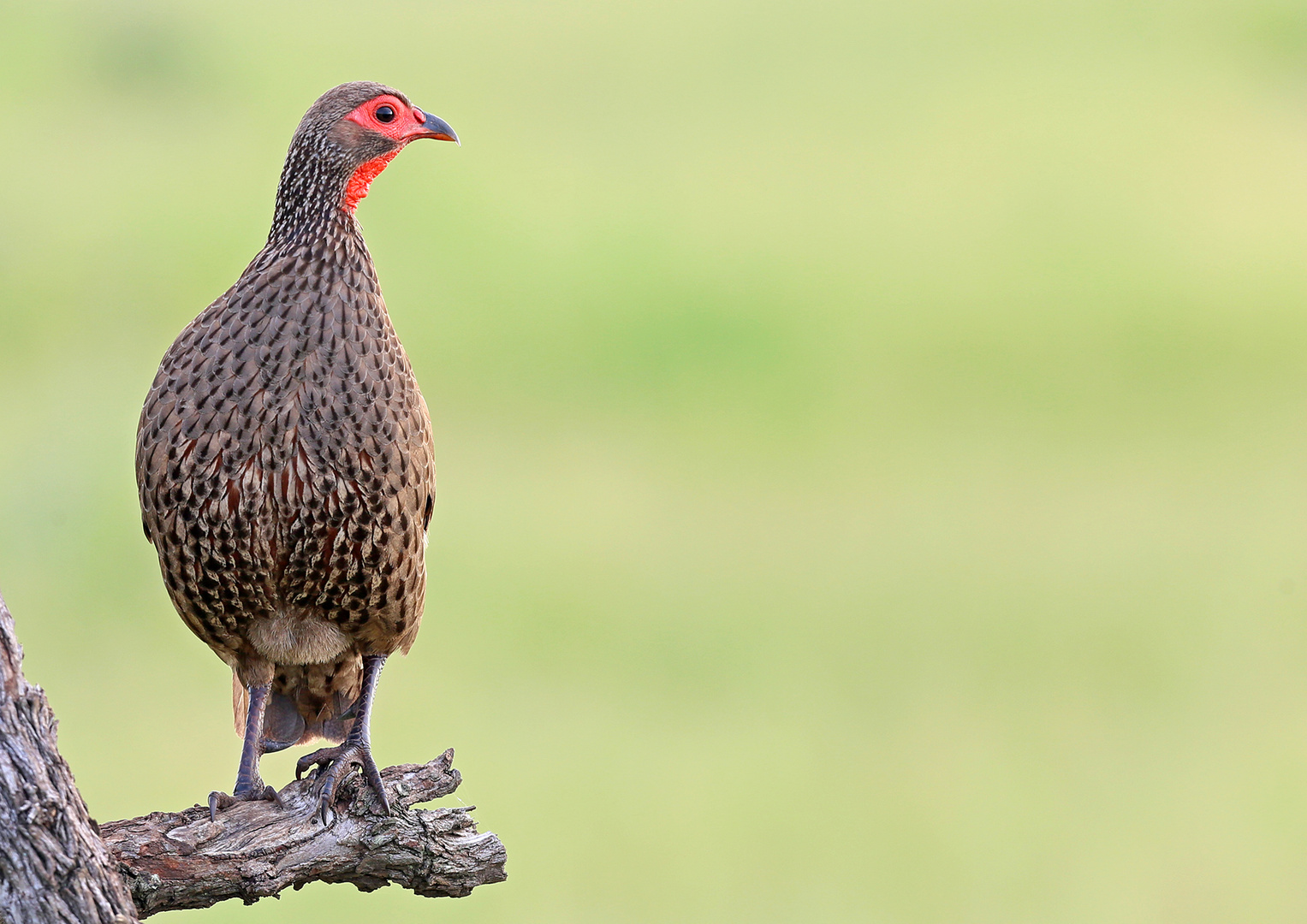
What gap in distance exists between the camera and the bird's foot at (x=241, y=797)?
3338 mm

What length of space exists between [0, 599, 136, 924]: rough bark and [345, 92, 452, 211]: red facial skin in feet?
4.68

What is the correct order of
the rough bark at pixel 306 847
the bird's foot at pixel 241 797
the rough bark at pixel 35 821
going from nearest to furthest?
1. the rough bark at pixel 35 821
2. the rough bark at pixel 306 847
3. the bird's foot at pixel 241 797

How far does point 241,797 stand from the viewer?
3506 millimetres

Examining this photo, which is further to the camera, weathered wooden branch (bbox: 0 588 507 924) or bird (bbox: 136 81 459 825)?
bird (bbox: 136 81 459 825)

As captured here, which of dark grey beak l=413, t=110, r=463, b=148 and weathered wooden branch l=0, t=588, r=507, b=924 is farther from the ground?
dark grey beak l=413, t=110, r=463, b=148

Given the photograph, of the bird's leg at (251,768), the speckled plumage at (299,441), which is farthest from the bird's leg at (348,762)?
the speckled plumage at (299,441)

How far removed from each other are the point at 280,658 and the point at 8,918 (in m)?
1.13

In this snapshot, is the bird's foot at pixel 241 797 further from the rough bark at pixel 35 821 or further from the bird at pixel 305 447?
the rough bark at pixel 35 821

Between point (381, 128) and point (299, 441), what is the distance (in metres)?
0.85

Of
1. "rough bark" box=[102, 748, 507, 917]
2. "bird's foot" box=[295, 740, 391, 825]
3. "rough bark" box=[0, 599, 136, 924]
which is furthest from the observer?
"bird's foot" box=[295, 740, 391, 825]

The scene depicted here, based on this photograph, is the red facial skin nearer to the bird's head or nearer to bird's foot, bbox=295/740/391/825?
the bird's head

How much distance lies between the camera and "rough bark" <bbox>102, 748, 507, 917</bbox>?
3209 millimetres

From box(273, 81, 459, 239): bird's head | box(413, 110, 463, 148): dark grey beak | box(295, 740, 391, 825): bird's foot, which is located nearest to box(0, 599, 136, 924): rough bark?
box(295, 740, 391, 825): bird's foot

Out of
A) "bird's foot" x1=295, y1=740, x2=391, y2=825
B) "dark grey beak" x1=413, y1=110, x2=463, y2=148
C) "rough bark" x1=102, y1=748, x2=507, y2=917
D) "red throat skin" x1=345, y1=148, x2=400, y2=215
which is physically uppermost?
"dark grey beak" x1=413, y1=110, x2=463, y2=148
